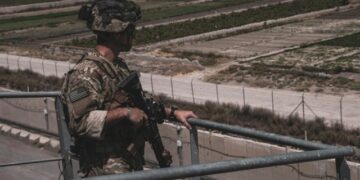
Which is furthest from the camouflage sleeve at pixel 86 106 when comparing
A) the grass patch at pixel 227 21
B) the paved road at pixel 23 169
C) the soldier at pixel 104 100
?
the grass patch at pixel 227 21

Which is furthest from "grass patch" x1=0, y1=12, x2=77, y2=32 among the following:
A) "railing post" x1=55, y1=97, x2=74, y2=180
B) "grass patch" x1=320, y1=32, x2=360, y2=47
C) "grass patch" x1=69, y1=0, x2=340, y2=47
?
"railing post" x1=55, y1=97, x2=74, y2=180

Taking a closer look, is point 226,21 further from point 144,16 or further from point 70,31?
point 70,31

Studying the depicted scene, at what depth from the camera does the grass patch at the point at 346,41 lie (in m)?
37.7

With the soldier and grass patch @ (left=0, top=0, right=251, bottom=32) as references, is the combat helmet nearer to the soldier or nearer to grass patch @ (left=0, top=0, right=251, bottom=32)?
the soldier

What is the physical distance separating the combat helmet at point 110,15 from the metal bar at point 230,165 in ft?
5.58

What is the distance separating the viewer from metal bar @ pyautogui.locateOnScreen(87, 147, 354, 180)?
3875mm

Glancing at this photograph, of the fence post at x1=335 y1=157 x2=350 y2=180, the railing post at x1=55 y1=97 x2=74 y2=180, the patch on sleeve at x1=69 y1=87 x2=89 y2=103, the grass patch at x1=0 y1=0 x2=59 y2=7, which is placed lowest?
the grass patch at x1=0 y1=0 x2=59 y2=7

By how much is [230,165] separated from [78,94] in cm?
146

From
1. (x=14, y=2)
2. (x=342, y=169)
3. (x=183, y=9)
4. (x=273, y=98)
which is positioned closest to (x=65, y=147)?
(x=342, y=169)

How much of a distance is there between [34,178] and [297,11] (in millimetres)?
44887

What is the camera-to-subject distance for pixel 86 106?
16.6 feet

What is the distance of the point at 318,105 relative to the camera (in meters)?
22.5

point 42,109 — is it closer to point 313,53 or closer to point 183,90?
point 183,90

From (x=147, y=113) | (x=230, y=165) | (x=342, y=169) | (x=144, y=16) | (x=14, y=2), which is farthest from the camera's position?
(x=14, y=2)
